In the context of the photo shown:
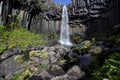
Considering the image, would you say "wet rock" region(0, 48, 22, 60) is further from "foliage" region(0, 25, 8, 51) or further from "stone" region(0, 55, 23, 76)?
"stone" region(0, 55, 23, 76)

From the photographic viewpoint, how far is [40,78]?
1167 cm

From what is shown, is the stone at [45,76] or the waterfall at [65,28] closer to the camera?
the stone at [45,76]

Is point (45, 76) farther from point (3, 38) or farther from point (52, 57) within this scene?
point (3, 38)

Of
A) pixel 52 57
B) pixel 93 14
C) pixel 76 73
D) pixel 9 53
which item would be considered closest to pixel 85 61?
pixel 76 73

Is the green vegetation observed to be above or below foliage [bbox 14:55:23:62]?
above

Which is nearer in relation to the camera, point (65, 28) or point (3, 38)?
point (3, 38)

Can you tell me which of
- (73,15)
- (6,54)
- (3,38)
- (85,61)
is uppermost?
(73,15)

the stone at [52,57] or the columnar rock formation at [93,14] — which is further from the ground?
the columnar rock formation at [93,14]

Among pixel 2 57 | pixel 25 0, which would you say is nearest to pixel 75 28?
pixel 25 0

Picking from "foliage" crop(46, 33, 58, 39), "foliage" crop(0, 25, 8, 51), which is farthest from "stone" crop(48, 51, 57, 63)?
"foliage" crop(46, 33, 58, 39)

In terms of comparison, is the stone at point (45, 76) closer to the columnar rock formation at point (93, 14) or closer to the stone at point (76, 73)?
the stone at point (76, 73)

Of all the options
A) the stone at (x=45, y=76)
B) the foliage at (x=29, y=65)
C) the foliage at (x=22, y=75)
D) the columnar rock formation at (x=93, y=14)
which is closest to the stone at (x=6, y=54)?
the foliage at (x=29, y=65)

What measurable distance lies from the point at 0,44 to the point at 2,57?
442 centimetres

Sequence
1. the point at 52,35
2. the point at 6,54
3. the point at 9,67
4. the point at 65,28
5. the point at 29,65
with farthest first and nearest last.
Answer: the point at 65,28 < the point at 52,35 < the point at 6,54 < the point at 9,67 < the point at 29,65
